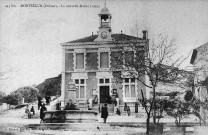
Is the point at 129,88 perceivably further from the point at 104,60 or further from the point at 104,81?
the point at 104,60

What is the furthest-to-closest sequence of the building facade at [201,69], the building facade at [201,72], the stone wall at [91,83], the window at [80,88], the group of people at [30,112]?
the stone wall at [91,83] < the window at [80,88] < the group of people at [30,112] < the building facade at [201,69] < the building facade at [201,72]

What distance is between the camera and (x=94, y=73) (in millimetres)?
28703

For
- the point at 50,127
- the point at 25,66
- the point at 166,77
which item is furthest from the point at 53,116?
the point at 166,77

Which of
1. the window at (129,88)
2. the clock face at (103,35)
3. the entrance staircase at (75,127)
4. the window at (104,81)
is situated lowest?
the entrance staircase at (75,127)

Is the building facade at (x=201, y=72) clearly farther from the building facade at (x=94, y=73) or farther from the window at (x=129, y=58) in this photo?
the building facade at (x=94, y=73)

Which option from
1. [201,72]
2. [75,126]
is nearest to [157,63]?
[201,72]

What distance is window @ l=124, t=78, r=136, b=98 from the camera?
1120 inches

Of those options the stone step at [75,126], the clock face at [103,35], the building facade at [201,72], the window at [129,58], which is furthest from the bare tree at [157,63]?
the clock face at [103,35]

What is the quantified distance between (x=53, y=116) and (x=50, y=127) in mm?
1673

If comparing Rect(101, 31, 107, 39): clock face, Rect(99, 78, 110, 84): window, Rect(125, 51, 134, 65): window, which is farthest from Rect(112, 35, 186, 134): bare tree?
Rect(99, 78, 110, 84): window

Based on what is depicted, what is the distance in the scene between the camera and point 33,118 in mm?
25625

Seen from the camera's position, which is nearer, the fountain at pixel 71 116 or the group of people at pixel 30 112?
the fountain at pixel 71 116

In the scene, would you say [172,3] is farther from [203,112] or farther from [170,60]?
[203,112]

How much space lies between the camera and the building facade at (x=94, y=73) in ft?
93.0
